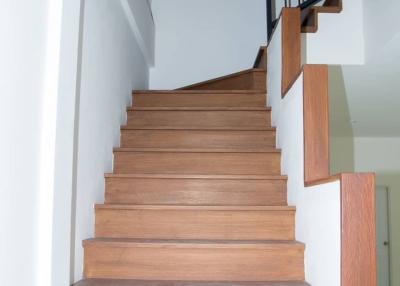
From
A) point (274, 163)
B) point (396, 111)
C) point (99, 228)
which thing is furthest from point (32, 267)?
point (396, 111)

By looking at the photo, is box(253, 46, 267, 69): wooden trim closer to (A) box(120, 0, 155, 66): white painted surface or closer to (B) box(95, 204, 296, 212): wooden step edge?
(A) box(120, 0, 155, 66): white painted surface

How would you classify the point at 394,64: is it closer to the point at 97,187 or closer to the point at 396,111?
the point at 396,111

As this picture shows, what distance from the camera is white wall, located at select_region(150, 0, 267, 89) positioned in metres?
4.48

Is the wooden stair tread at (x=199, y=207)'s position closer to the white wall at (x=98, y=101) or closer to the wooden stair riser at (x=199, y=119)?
the white wall at (x=98, y=101)

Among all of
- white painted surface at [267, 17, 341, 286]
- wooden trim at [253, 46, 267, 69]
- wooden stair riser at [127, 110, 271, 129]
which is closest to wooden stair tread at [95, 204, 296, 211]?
white painted surface at [267, 17, 341, 286]

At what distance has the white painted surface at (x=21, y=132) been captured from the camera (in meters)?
1.23

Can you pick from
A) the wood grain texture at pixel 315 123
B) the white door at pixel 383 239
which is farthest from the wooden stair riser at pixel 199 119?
the white door at pixel 383 239

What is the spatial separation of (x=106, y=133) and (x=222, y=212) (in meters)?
0.83

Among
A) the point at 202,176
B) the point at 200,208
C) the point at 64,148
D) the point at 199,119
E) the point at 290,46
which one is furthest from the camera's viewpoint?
the point at 199,119

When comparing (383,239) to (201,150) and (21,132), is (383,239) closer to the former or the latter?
(201,150)

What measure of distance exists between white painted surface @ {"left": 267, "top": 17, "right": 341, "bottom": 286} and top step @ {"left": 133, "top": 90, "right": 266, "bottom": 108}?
36cm

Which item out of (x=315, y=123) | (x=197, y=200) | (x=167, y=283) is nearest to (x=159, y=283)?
(x=167, y=283)

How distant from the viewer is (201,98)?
330cm

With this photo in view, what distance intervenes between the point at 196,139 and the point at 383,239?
11.2ft
